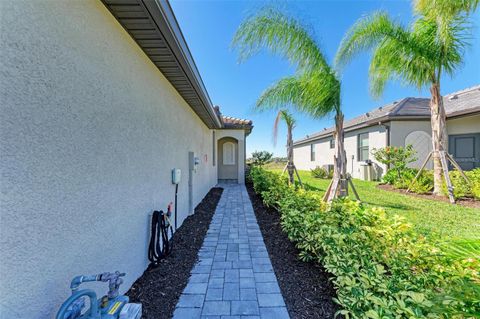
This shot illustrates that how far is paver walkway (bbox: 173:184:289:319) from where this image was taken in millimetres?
2438

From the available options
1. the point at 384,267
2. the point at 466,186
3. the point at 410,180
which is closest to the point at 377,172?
the point at 410,180

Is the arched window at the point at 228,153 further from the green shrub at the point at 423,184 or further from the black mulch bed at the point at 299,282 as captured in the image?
the black mulch bed at the point at 299,282

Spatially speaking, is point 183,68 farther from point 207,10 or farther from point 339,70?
point 339,70

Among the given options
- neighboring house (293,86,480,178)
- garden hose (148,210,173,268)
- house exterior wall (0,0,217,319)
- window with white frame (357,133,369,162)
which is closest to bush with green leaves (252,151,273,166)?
neighboring house (293,86,480,178)

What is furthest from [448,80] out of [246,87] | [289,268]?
[289,268]

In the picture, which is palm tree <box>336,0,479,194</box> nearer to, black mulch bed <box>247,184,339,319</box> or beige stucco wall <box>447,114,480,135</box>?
black mulch bed <box>247,184,339,319</box>

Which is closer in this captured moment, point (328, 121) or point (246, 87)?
point (328, 121)

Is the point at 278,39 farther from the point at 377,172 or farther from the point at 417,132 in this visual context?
the point at 417,132

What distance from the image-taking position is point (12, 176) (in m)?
1.24

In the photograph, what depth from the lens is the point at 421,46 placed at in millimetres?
6773

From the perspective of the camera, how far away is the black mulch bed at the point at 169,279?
2479 millimetres

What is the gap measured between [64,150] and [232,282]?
8.56ft

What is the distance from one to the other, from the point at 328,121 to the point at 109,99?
17.6ft

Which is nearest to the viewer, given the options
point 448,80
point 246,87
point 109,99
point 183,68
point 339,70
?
point 109,99
